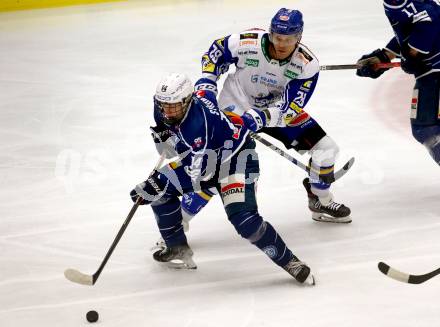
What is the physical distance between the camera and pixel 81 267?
3855 mm

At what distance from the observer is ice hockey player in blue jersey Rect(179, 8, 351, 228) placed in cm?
385

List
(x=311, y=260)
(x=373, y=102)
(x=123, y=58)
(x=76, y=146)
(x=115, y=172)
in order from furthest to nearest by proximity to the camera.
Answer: (x=123, y=58) < (x=373, y=102) < (x=76, y=146) < (x=115, y=172) < (x=311, y=260)

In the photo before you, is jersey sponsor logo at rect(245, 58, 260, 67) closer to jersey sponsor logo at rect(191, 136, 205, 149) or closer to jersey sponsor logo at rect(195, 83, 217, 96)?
jersey sponsor logo at rect(195, 83, 217, 96)

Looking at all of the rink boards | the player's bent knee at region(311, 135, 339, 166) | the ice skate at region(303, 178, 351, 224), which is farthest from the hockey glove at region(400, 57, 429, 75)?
the rink boards

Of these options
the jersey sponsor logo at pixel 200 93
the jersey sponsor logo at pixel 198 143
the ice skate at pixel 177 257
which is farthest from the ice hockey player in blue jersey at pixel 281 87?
the jersey sponsor logo at pixel 198 143

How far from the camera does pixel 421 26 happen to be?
13.3 feet


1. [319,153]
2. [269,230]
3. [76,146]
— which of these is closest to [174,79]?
[269,230]

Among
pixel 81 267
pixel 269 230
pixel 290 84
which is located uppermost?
pixel 290 84

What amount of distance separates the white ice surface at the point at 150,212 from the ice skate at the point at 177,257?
55 millimetres

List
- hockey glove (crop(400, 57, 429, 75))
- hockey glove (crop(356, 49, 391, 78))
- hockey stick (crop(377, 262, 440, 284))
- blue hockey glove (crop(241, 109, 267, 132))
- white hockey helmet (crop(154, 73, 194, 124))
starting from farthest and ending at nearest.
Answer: hockey glove (crop(356, 49, 391, 78)) < hockey glove (crop(400, 57, 429, 75)) < blue hockey glove (crop(241, 109, 267, 132)) < white hockey helmet (crop(154, 73, 194, 124)) < hockey stick (crop(377, 262, 440, 284))

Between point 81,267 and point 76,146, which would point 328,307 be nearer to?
point 81,267

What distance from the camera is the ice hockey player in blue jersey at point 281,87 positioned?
152 inches

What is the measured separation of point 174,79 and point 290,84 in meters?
0.85

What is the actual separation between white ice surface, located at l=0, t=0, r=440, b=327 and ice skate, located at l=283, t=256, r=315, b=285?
49 millimetres
